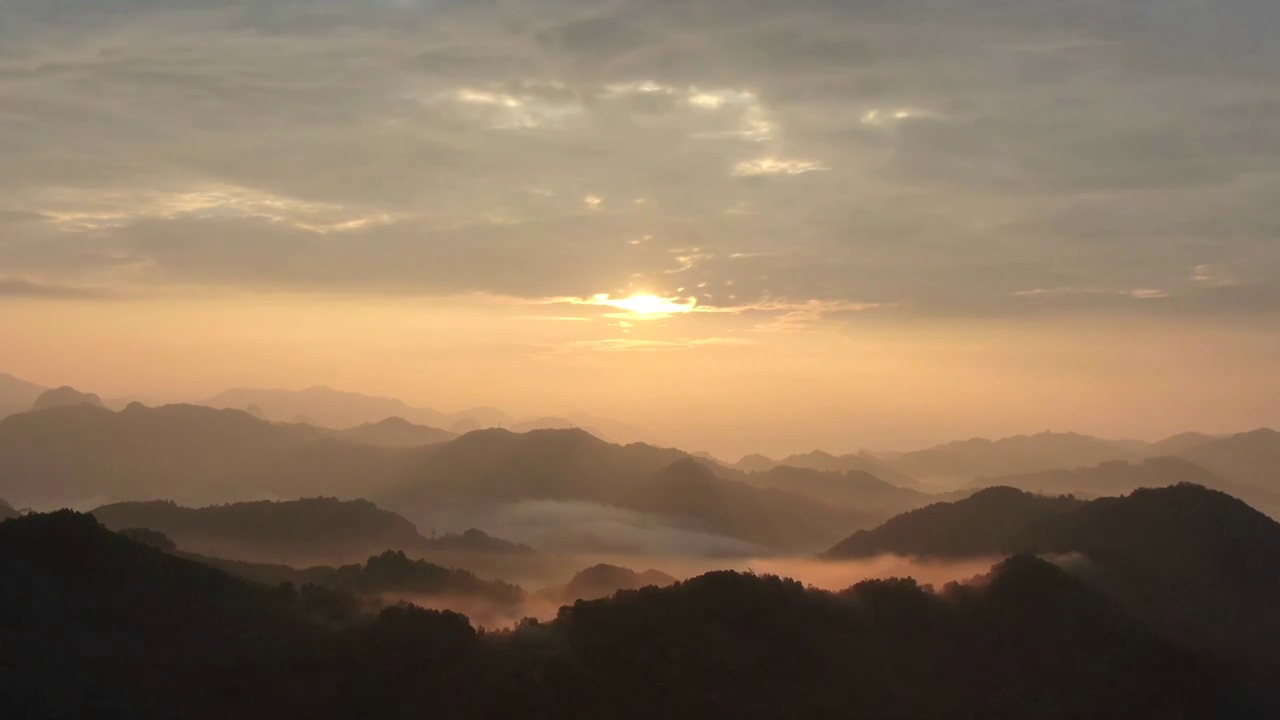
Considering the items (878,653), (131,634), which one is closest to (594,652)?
(878,653)

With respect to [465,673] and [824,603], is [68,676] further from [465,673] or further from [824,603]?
[824,603]

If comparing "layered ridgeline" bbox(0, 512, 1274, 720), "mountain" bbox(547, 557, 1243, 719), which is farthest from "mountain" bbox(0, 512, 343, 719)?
"mountain" bbox(547, 557, 1243, 719)

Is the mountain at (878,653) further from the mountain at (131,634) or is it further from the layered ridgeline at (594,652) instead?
the mountain at (131,634)

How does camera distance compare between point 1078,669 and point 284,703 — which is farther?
point 1078,669

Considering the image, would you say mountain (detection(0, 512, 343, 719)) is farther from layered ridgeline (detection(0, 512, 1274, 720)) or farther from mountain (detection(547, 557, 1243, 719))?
mountain (detection(547, 557, 1243, 719))

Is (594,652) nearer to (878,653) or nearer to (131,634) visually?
(878,653)

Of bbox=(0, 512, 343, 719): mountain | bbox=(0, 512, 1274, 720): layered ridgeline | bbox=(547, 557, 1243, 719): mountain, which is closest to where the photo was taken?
bbox=(0, 512, 343, 719): mountain

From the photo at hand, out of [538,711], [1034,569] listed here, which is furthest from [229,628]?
[1034,569]

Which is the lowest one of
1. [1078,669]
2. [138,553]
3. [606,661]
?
[1078,669]

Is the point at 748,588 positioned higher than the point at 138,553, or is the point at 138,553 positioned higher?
the point at 138,553
